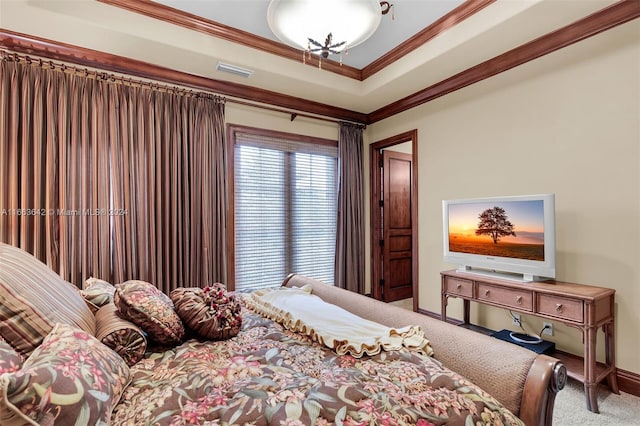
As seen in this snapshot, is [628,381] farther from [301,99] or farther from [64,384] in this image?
[301,99]

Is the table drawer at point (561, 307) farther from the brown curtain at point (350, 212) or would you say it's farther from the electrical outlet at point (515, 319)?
the brown curtain at point (350, 212)

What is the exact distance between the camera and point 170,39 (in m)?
2.66

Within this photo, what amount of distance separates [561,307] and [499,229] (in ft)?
2.49

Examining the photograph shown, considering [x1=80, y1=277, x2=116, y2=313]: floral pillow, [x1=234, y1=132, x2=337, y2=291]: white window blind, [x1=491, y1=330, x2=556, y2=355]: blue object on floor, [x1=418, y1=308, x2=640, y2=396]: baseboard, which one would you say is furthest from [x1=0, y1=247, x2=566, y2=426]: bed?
[x1=234, y1=132, x2=337, y2=291]: white window blind

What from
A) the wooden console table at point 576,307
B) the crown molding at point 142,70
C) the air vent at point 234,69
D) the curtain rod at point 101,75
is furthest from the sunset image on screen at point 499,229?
the curtain rod at point 101,75

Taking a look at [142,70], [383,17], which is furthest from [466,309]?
[142,70]

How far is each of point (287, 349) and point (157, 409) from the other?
2.02 feet

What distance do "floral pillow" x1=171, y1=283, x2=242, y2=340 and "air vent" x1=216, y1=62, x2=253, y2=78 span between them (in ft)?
7.41

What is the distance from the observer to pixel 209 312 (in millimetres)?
1615

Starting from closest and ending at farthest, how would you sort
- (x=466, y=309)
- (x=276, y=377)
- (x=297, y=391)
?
(x=297, y=391), (x=276, y=377), (x=466, y=309)

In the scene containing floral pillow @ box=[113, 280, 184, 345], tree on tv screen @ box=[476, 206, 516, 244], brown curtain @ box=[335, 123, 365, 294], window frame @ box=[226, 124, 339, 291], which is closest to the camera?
floral pillow @ box=[113, 280, 184, 345]

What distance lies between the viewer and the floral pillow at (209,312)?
5.16 ft

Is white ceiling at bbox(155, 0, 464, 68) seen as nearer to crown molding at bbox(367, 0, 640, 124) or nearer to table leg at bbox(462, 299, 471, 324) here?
crown molding at bbox(367, 0, 640, 124)

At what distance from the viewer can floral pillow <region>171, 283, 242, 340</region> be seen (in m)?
1.57
